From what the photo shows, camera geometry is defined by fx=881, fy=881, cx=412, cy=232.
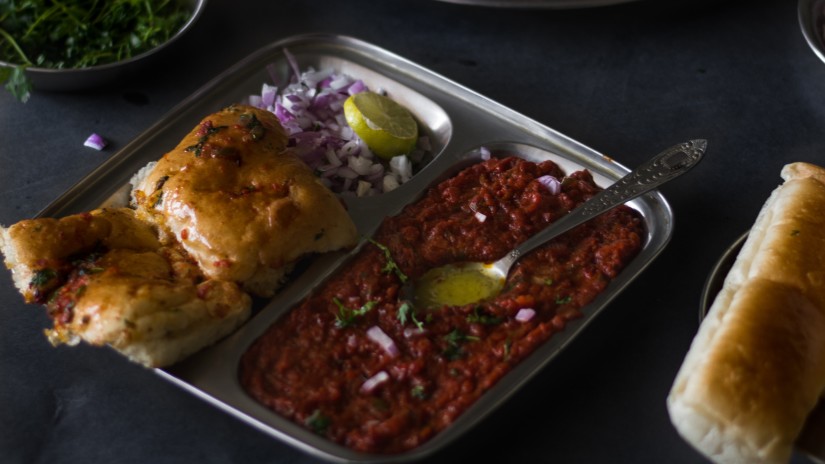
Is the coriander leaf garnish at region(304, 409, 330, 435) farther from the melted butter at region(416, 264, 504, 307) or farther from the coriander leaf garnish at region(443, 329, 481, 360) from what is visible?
the melted butter at region(416, 264, 504, 307)

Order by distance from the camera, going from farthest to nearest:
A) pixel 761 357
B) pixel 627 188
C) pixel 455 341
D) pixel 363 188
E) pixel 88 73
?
1. pixel 88 73
2. pixel 363 188
3. pixel 627 188
4. pixel 455 341
5. pixel 761 357

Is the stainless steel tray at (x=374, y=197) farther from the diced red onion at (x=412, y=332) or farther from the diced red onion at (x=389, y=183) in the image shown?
the diced red onion at (x=412, y=332)

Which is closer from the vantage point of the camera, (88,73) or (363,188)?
(363,188)

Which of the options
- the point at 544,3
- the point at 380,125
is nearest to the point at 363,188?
the point at 380,125

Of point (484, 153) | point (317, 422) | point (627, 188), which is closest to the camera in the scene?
point (317, 422)

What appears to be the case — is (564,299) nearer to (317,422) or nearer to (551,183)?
(551,183)

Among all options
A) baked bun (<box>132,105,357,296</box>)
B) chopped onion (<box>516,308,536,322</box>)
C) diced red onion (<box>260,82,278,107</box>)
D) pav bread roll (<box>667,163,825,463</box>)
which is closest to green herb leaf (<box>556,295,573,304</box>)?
chopped onion (<box>516,308,536,322</box>)
